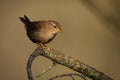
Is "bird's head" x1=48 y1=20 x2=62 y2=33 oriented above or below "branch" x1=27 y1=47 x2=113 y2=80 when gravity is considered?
above

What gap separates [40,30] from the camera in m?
1.12

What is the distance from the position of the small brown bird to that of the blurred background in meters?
1.13

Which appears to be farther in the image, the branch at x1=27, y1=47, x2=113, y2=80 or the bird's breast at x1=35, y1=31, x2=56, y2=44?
the bird's breast at x1=35, y1=31, x2=56, y2=44

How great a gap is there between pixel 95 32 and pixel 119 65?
266mm

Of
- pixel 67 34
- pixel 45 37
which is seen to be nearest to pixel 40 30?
pixel 45 37

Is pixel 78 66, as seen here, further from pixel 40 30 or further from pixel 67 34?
pixel 67 34

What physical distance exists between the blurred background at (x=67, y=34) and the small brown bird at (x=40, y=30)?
1129 mm

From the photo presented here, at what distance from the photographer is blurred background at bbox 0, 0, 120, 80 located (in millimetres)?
2295

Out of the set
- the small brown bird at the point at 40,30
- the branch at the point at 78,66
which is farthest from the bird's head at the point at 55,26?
the branch at the point at 78,66

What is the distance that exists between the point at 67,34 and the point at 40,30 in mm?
1238

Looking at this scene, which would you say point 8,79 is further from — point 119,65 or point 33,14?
point 119,65

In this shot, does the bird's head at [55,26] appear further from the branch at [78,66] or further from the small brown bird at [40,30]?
the branch at [78,66]

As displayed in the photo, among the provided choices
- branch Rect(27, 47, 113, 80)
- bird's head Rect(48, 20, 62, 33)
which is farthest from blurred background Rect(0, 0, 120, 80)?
branch Rect(27, 47, 113, 80)

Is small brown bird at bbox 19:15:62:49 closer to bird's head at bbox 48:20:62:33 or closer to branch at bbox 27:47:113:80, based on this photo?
bird's head at bbox 48:20:62:33
